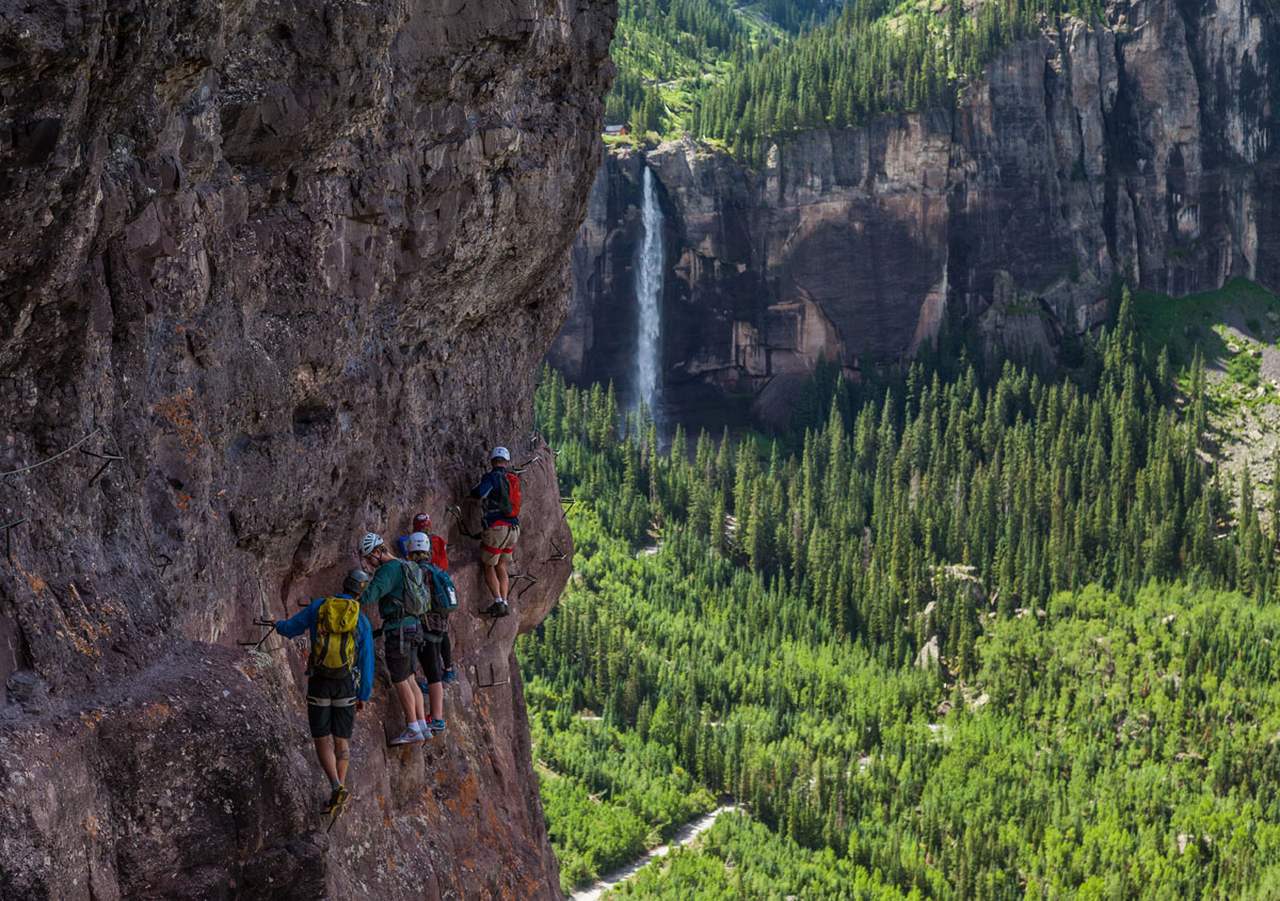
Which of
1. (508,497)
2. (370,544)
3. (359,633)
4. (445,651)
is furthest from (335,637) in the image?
(508,497)

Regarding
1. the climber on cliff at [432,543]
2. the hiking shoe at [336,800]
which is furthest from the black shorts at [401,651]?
the hiking shoe at [336,800]

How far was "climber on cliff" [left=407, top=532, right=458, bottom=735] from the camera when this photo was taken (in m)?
25.1

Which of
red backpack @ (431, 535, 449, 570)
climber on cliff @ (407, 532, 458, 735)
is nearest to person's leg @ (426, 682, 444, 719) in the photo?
climber on cliff @ (407, 532, 458, 735)

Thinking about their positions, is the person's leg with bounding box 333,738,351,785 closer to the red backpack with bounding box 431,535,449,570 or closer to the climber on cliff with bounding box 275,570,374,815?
the climber on cliff with bounding box 275,570,374,815

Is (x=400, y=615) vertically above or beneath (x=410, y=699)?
above

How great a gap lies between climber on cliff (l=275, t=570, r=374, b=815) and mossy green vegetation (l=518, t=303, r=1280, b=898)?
82.2 m

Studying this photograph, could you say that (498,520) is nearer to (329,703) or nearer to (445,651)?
(445,651)

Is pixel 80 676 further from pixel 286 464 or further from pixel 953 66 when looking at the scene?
pixel 953 66

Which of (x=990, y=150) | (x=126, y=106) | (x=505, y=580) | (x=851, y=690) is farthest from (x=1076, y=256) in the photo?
(x=126, y=106)

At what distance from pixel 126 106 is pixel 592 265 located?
561 feet

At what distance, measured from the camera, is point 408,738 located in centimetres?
2506

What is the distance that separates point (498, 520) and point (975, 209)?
164530 millimetres

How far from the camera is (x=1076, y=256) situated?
191 m

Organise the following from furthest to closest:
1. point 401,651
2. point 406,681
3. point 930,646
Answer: point 930,646 → point 406,681 → point 401,651
